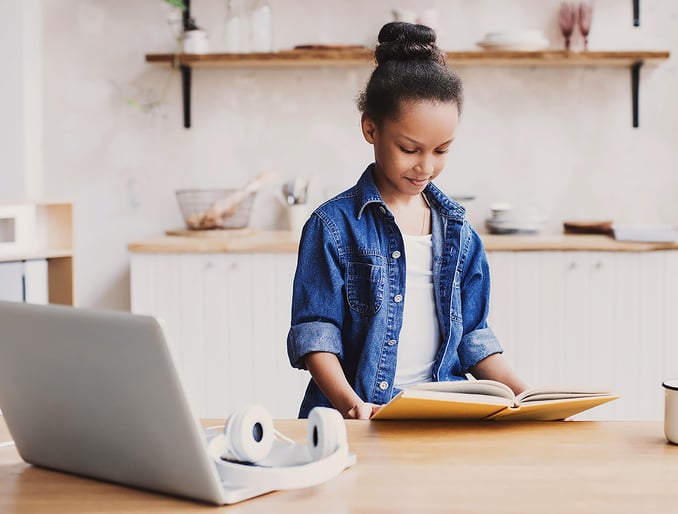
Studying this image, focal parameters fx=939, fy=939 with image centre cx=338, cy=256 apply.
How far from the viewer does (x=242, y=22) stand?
374 centimetres

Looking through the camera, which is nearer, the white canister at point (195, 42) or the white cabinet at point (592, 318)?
the white cabinet at point (592, 318)

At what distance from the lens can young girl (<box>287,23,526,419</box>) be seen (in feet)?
5.41

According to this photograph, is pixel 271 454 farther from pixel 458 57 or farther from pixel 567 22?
pixel 567 22

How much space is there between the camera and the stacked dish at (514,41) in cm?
350

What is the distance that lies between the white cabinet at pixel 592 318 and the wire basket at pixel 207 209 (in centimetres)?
96

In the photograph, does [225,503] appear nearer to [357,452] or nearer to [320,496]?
[320,496]

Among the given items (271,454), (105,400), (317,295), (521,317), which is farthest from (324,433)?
(521,317)

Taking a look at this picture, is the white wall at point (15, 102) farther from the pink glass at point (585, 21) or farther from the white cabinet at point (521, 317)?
the pink glass at point (585, 21)

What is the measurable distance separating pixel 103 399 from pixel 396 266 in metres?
0.81

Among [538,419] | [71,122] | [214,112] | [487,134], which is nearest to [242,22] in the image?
[214,112]

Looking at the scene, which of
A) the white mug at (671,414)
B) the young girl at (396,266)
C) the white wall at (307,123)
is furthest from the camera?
the white wall at (307,123)

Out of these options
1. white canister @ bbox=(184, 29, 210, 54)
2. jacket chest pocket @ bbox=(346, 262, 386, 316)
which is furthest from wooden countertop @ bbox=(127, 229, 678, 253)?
jacket chest pocket @ bbox=(346, 262, 386, 316)

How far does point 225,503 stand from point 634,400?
8.63ft

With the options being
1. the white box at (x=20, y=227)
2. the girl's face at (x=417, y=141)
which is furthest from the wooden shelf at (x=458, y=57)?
the girl's face at (x=417, y=141)
